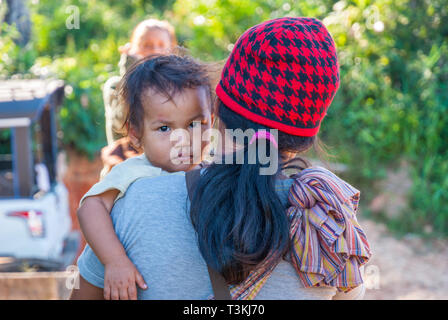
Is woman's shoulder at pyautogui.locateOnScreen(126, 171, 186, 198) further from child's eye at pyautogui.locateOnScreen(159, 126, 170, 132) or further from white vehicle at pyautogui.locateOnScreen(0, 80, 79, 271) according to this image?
white vehicle at pyautogui.locateOnScreen(0, 80, 79, 271)

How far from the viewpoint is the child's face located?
1.49 metres

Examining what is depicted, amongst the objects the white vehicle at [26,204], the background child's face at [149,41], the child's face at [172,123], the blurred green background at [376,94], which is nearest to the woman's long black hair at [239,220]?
the child's face at [172,123]

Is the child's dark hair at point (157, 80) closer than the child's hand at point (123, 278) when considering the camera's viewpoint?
No

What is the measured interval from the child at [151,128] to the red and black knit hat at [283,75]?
1.02 feet

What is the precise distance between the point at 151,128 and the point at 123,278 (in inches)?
19.8

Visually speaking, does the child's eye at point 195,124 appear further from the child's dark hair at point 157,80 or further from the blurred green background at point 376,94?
the blurred green background at point 376,94

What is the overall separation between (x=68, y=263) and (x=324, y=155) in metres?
3.83

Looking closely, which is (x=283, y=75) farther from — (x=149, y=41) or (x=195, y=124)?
(x=149, y=41)

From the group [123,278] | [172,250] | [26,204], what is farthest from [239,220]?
[26,204]

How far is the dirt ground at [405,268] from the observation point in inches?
179

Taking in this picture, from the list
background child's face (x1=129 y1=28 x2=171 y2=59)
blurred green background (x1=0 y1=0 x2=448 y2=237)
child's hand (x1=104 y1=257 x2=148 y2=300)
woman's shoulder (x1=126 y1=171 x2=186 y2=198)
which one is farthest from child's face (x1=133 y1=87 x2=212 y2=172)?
blurred green background (x1=0 y1=0 x2=448 y2=237)

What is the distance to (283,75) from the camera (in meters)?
1.15

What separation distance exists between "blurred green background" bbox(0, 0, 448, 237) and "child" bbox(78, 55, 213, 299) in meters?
4.55

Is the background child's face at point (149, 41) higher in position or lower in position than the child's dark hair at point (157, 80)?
higher
